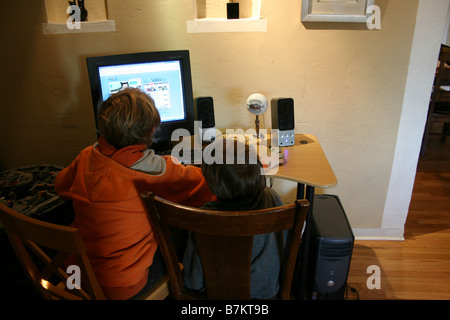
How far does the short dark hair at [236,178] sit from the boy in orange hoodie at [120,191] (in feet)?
0.90

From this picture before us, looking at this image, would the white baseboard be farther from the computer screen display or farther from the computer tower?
the computer screen display

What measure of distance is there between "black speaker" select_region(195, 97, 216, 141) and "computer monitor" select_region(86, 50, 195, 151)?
6 cm

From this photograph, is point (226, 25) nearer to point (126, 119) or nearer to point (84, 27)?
point (84, 27)

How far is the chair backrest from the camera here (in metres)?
0.84

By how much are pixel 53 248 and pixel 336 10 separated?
66.4 inches

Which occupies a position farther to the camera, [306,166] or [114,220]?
[306,166]

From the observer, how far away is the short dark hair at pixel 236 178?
3.12 ft

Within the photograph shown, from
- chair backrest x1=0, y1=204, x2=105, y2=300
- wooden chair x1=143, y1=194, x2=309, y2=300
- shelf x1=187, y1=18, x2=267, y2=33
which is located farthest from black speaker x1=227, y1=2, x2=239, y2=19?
chair backrest x1=0, y1=204, x2=105, y2=300

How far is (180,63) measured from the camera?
68.7 inches

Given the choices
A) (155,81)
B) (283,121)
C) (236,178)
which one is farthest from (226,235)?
(155,81)

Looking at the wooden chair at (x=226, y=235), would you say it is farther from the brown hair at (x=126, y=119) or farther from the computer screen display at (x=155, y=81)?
the computer screen display at (x=155, y=81)

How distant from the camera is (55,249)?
0.91 meters

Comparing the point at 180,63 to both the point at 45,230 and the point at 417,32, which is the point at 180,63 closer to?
the point at 45,230

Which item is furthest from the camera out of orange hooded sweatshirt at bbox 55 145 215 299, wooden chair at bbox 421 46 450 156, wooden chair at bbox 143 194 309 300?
wooden chair at bbox 421 46 450 156
